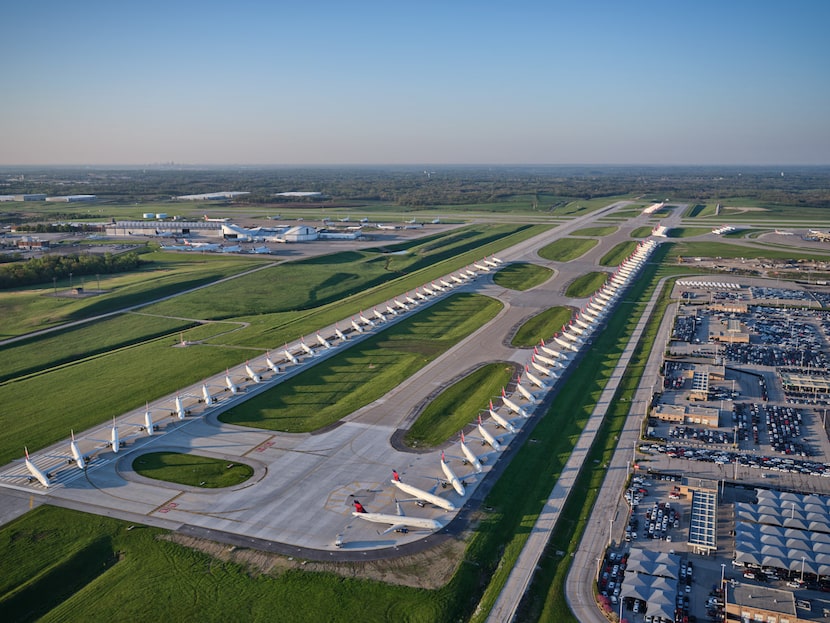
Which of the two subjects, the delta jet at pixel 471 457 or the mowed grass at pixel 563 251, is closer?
the delta jet at pixel 471 457

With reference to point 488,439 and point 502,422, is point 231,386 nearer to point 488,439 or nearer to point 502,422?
point 488,439

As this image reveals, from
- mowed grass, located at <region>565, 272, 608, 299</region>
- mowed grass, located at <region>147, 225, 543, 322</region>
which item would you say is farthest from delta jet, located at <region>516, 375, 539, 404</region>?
mowed grass, located at <region>147, 225, 543, 322</region>

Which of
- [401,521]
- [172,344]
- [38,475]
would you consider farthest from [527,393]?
[172,344]

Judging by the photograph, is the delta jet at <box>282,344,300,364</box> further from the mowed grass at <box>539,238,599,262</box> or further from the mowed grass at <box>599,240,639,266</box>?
the mowed grass at <box>599,240,639,266</box>

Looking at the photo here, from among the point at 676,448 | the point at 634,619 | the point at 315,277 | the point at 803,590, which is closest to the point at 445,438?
the point at 676,448

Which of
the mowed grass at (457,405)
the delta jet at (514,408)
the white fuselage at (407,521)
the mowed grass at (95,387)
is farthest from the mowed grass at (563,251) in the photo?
the white fuselage at (407,521)

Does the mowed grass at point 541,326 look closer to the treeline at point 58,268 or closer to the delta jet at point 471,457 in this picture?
the delta jet at point 471,457
